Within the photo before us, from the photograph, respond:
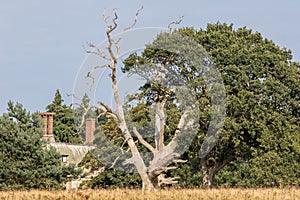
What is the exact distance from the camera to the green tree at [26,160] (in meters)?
28.6

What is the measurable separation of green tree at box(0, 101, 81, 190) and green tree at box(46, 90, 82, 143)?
4037cm

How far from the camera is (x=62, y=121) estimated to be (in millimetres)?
77438

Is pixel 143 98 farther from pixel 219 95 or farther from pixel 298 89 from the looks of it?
pixel 298 89

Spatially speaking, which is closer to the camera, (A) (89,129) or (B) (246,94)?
(B) (246,94)

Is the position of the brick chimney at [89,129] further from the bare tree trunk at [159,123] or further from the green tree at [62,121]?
the green tree at [62,121]

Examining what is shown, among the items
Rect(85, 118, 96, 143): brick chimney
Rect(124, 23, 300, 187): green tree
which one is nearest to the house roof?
Rect(85, 118, 96, 143): brick chimney

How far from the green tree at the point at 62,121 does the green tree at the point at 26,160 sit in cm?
4037

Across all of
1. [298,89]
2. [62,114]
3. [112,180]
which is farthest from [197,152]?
[62,114]

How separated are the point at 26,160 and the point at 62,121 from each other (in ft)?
161

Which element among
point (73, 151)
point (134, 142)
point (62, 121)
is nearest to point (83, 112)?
point (134, 142)

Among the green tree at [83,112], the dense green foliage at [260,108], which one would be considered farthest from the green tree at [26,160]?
the dense green foliage at [260,108]

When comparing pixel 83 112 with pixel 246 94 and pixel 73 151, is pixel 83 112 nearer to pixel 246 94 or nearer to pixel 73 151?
pixel 246 94

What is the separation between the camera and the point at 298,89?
32.6m

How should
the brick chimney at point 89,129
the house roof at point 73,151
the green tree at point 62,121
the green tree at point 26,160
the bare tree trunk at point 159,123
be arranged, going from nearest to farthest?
the green tree at point 26,160
the bare tree trunk at point 159,123
the brick chimney at point 89,129
the house roof at point 73,151
the green tree at point 62,121
